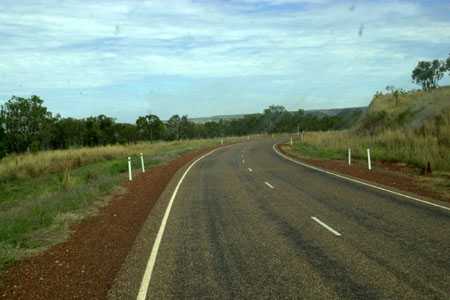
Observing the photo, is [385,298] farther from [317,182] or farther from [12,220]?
[317,182]

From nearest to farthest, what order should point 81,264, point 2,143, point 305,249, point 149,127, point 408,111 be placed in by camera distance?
point 81,264
point 305,249
point 408,111
point 2,143
point 149,127

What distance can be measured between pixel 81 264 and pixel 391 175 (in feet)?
57.3

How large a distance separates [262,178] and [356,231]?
1322cm

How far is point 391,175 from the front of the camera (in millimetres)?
23391

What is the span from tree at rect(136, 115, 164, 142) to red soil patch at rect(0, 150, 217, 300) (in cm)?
9029

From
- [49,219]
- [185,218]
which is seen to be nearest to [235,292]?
[185,218]

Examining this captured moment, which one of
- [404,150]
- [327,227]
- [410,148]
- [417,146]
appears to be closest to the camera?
[327,227]

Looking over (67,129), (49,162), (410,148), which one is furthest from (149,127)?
(410,148)

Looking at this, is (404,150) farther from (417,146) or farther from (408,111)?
(408,111)

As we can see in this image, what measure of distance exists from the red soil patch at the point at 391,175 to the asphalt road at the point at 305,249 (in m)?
1.61

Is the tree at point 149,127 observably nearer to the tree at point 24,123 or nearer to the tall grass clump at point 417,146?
the tree at point 24,123

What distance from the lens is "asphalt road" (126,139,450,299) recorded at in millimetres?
6938

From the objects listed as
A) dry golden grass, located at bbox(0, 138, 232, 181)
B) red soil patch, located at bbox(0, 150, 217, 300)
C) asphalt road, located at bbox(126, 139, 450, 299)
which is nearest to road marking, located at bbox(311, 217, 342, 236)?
asphalt road, located at bbox(126, 139, 450, 299)

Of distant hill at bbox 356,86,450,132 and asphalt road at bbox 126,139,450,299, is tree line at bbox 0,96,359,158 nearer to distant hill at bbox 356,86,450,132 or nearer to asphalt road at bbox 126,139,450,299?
distant hill at bbox 356,86,450,132
